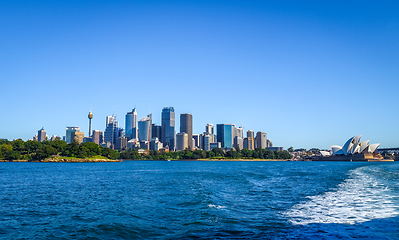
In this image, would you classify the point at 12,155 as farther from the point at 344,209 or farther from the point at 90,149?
the point at 344,209

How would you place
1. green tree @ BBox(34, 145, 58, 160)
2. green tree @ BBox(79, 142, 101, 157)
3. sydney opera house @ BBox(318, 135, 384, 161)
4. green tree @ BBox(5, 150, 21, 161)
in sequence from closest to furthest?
1. green tree @ BBox(34, 145, 58, 160)
2. green tree @ BBox(5, 150, 21, 161)
3. green tree @ BBox(79, 142, 101, 157)
4. sydney opera house @ BBox(318, 135, 384, 161)

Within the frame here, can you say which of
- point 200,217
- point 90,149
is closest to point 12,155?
point 90,149

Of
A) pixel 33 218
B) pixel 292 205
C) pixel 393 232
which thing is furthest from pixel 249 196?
pixel 33 218

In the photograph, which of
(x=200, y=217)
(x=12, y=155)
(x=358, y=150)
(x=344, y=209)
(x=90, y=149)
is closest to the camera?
(x=200, y=217)

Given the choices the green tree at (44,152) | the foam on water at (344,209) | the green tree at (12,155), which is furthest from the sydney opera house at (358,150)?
the green tree at (12,155)

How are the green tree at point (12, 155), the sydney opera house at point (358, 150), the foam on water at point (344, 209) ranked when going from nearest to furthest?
the foam on water at point (344, 209)
the green tree at point (12, 155)
the sydney opera house at point (358, 150)

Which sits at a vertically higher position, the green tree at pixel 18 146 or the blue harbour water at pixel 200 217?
the green tree at pixel 18 146

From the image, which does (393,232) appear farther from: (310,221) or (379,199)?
(379,199)

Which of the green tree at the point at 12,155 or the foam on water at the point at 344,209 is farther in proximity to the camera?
the green tree at the point at 12,155

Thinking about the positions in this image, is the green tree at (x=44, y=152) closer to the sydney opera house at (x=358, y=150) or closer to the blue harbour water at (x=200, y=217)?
the blue harbour water at (x=200, y=217)

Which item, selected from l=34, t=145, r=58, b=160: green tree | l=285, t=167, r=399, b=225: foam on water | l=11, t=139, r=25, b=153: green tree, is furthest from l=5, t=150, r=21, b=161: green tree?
l=285, t=167, r=399, b=225: foam on water

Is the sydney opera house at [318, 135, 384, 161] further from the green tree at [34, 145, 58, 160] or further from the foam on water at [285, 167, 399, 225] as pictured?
the foam on water at [285, 167, 399, 225]

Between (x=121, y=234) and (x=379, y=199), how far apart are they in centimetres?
1581

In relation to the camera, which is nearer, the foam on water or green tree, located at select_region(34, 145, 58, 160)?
the foam on water
